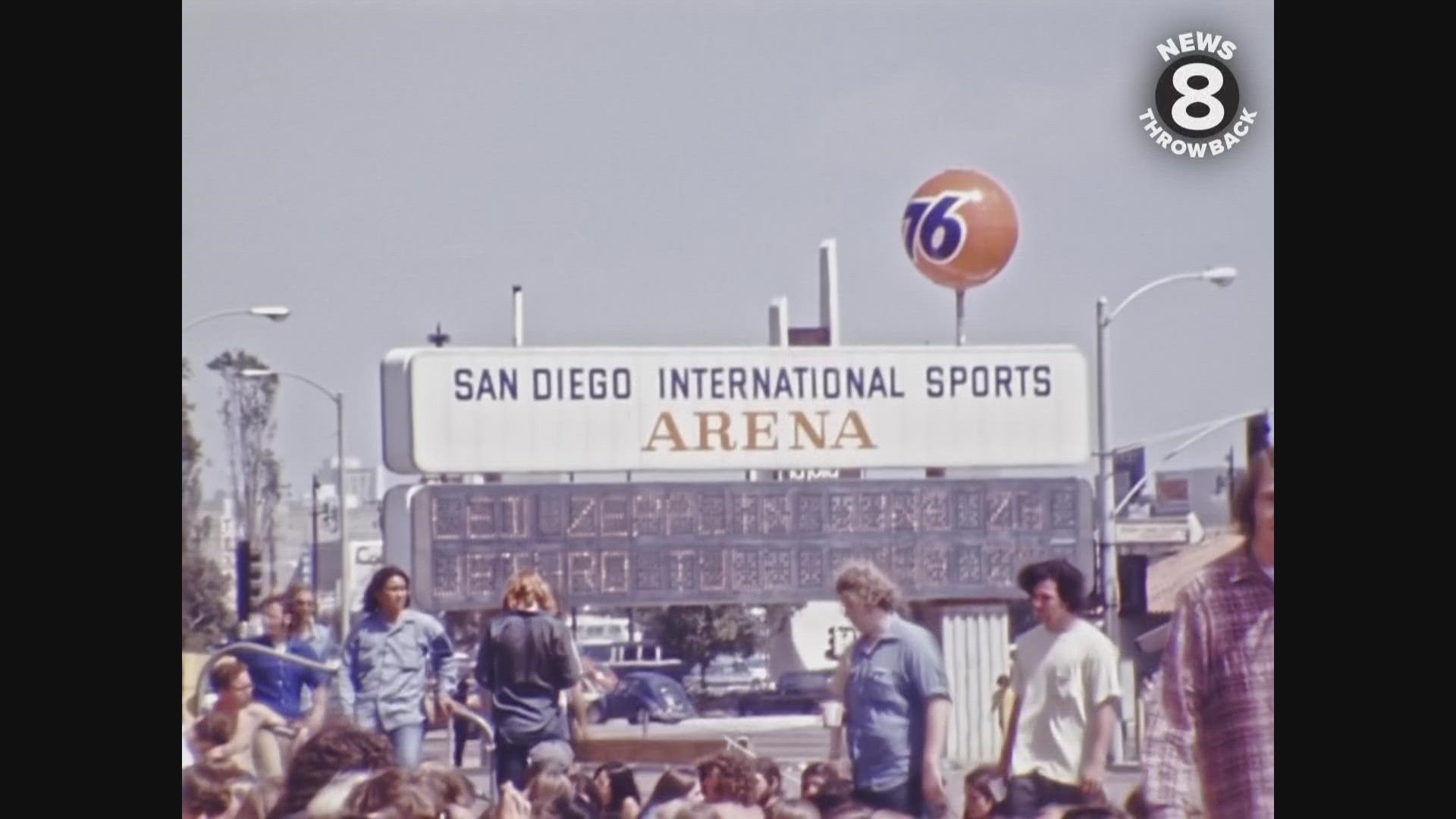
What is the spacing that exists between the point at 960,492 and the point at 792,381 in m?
0.72

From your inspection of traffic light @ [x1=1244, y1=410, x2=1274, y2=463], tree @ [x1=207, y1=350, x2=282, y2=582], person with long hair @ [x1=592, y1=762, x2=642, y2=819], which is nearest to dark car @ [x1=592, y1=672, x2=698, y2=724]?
person with long hair @ [x1=592, y1=762, x2=642, y2=819]

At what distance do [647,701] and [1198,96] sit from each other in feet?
9.33

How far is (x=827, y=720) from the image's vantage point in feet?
23.7

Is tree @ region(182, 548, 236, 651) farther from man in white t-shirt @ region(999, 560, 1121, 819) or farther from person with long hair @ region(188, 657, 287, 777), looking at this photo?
man in white t-shirt @ region(999, 560, 1121, 819)

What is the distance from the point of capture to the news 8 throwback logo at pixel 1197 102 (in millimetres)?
7215

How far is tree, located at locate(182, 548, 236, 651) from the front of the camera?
280 inches

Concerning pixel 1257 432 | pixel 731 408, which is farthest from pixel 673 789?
pixel 1257 432

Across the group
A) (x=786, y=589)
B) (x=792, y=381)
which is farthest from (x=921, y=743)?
(x=792, y=381)

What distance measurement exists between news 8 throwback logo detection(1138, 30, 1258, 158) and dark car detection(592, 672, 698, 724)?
2.55m


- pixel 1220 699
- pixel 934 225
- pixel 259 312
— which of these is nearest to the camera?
pixel 259 312

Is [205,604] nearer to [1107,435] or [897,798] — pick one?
[897,798]

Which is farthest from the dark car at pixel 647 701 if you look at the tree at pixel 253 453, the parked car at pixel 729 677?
the tree at pixel 253 453
